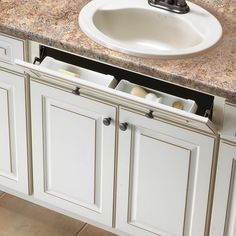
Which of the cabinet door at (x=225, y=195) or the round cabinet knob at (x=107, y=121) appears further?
the round cabinet knob at (x=107, y=121)

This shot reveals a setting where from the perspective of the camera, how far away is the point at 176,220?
2389 mm

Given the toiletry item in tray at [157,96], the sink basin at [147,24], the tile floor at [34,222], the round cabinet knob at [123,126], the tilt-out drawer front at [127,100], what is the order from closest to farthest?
1. the tilt-out drawer front at [127,100]
2. the toiletry item in tray at [157,96]
3. the round cabinet knob at [123,126]
4. the sink basin at [147,24]
5. the tile floor at [34,222]

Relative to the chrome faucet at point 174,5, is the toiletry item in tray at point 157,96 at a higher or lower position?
lower

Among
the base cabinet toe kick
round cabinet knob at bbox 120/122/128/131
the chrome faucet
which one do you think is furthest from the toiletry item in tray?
the chrome faucet

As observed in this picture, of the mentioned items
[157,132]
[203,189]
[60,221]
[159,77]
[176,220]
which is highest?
[159,77]

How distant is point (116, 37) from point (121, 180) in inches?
19.1

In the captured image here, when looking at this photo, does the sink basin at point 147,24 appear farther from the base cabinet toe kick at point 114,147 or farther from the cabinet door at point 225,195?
the cabinet door at point 225,195

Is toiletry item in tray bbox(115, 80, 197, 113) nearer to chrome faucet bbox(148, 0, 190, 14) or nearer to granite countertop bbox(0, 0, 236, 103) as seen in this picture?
granite countertop bbox(0, 0, 236, 103)

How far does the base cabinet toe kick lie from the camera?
2.20m

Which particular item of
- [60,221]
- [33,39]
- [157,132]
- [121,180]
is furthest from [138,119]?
[60,221]

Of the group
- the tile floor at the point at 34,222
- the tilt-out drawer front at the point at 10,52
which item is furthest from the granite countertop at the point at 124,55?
the tile floor at the point at 34,222

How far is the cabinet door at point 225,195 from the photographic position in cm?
219

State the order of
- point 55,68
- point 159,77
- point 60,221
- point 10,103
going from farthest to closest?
point 60,221 → point 10,103 → point 55,68 → point 159,77

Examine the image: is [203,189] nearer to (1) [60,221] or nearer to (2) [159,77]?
(2) [159,77]
